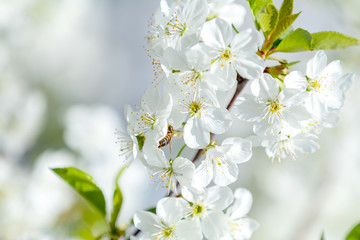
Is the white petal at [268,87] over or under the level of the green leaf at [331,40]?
under

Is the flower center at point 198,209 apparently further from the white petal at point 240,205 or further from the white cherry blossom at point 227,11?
the white cherry blossom at point 227,11

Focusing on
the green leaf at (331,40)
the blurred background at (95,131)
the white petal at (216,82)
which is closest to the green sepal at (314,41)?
the green leaf at (331,40)

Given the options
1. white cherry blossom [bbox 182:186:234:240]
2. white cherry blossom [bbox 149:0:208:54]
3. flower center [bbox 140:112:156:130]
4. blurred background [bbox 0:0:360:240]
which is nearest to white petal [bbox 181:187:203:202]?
white cherry blossom [bbox 182:186:234:240]

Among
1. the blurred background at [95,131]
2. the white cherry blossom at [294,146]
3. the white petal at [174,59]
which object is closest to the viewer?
the white petal at [174,59]

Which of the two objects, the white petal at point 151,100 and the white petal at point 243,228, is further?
the white petal at point 243,228

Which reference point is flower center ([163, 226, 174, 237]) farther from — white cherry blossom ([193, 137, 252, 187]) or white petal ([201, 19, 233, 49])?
white petal ([201, 19, 233, 49])

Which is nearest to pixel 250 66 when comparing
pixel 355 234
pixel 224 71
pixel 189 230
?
pixel 224 71

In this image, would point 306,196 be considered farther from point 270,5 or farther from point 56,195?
point 270,5

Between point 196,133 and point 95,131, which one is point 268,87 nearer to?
point 196,133
